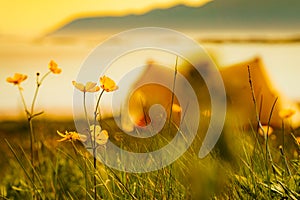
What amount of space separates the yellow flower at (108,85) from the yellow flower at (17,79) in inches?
20.6

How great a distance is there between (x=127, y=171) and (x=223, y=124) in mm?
1152

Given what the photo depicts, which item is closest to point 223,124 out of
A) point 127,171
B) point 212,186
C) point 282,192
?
point 212,186

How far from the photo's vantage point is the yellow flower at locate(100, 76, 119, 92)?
224 cm

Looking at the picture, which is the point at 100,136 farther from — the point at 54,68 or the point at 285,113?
the point at 285,113

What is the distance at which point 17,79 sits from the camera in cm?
263

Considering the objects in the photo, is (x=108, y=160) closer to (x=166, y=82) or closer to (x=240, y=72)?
(x=240, y=72)

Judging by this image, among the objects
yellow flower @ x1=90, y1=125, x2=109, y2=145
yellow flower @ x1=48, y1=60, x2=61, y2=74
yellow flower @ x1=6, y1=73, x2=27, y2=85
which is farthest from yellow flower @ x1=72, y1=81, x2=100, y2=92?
yellow flower @ x1=6, y1=73, x2=27, y2=85

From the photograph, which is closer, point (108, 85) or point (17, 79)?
point (108, 85)

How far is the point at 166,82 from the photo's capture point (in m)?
4.55

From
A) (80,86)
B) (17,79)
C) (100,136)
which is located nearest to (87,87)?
(80,86)

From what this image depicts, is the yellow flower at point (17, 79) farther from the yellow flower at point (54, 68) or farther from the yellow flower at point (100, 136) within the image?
the yellow flower at point (100, 136)

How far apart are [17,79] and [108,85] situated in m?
0.58

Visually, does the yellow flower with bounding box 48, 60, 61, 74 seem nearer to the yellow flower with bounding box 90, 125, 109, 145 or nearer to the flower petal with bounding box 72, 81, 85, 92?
the flower petal with bounding box 72, 81, 85, 92

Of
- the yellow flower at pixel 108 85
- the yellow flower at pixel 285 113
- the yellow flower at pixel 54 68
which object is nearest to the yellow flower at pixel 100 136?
the yellow flower at pixel 108 85
